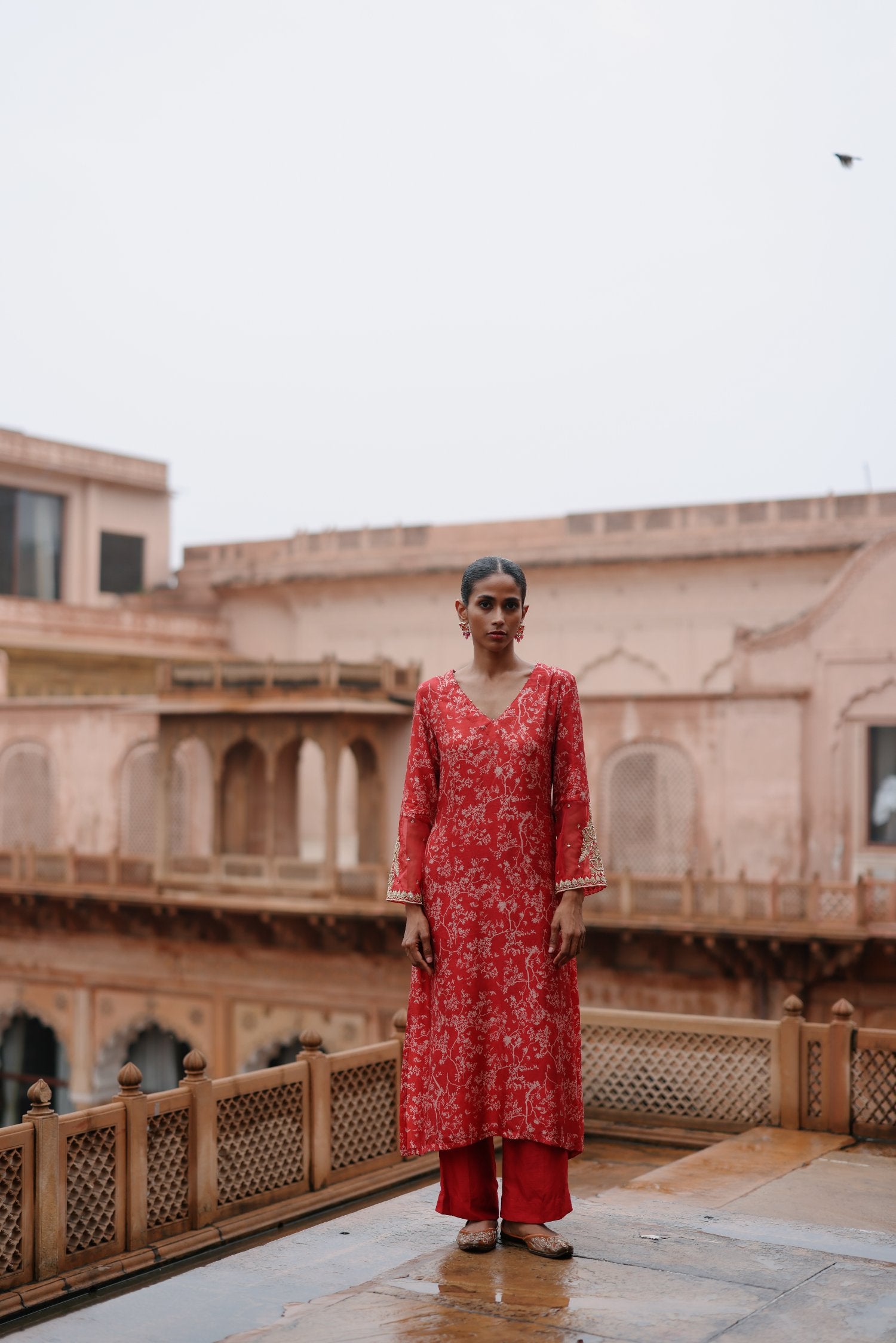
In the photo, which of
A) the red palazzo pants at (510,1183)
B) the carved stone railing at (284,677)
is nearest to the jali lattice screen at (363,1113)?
the red palazzo pants at (510,1183)

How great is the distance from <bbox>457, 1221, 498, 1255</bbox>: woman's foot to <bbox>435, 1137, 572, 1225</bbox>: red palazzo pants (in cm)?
2

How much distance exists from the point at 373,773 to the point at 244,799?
4.93 feet

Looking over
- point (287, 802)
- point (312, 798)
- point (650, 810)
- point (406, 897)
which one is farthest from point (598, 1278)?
point (312, 798)

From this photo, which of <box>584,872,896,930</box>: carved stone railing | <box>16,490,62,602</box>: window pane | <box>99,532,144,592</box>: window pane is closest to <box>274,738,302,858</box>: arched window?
<box>584,872,896,930</box>: carved stone railing

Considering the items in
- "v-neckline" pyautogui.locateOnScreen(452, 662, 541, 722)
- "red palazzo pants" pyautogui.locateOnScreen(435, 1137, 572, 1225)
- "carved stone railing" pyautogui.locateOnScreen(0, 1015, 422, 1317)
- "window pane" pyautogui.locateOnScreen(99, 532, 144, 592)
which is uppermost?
"window pane" pyautogui.locateOnScreen(99, 532, 144, 592)

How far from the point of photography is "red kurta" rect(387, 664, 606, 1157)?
4.00 metres

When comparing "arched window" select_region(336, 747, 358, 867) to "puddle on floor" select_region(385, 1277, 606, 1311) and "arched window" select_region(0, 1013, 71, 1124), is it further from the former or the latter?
"puddle on floor" select_region(385, 1277, 606, 1311)

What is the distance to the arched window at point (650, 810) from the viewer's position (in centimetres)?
1473

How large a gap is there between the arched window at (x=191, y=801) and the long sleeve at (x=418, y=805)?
13.0m

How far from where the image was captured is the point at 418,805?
418cm

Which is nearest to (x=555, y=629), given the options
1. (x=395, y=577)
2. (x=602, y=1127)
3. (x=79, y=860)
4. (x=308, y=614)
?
(x=395, y=577)

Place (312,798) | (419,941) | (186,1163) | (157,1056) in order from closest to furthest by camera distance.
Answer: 1. (419,941)
2. (186,1163)
3. (157,1056)
4. (312,798)

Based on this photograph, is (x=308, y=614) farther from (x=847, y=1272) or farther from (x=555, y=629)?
(x=847, y=1272)

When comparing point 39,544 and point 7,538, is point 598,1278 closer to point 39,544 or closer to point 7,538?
point 7,538
